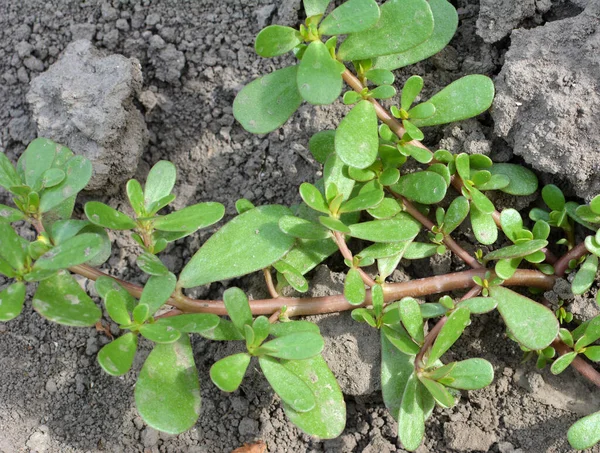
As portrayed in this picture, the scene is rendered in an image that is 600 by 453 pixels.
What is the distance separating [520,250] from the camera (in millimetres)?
1830

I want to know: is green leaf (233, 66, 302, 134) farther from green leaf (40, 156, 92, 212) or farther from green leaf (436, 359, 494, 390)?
green leaf (436, 359, 494, 390)

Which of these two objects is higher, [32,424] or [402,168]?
[402,168]

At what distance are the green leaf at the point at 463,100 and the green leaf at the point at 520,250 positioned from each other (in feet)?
1.28

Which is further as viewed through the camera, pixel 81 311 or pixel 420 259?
pixel 420 259

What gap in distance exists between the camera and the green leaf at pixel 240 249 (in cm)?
183

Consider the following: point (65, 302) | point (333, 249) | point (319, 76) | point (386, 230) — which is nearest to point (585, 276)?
point (386, 230)

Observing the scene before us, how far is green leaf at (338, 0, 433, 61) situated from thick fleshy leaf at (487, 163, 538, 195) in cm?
49

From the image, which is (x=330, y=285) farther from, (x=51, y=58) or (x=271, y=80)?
(x=51, y=58)

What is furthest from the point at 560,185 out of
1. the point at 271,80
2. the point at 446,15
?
the point at 271,80

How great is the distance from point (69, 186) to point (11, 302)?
1.17 ft

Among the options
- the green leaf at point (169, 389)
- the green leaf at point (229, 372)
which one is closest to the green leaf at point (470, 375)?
the green leaf at point (229, 372)

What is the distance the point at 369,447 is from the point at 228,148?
1.07 meters

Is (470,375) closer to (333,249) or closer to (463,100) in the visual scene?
(333,249)

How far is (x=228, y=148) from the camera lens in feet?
7.50
